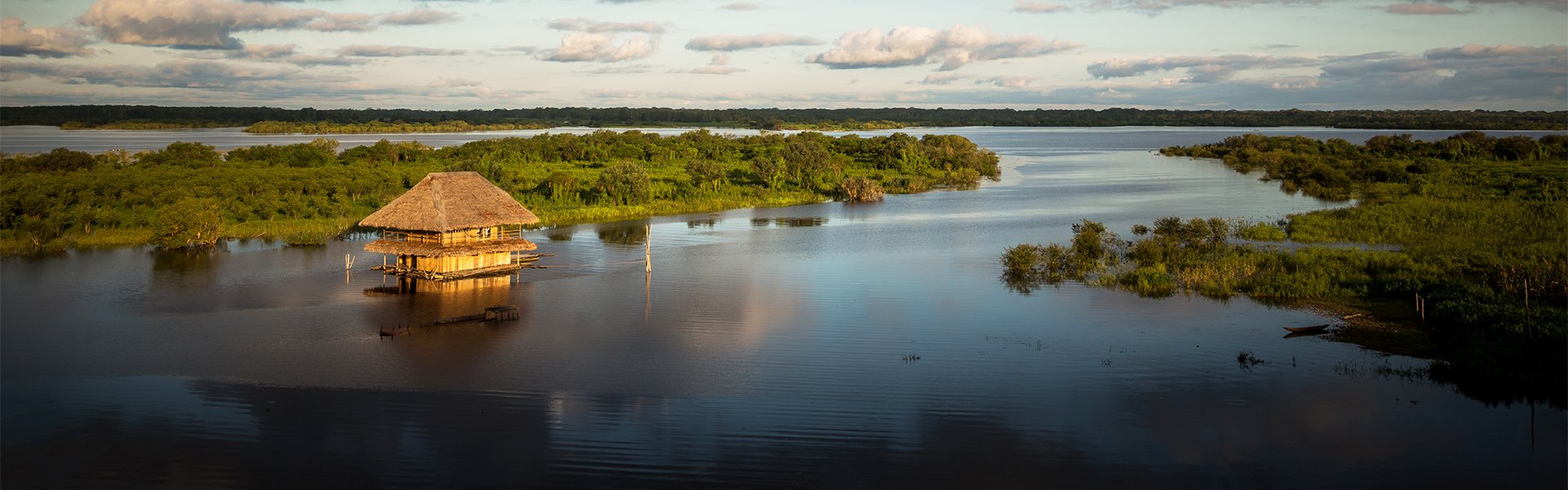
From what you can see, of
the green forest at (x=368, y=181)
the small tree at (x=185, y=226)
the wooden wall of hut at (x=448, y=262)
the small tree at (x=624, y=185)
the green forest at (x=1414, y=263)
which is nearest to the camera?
the green forest at (x=1414, y=263)

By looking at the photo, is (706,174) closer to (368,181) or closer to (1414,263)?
(368,181)

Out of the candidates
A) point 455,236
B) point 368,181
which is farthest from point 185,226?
point 455,236

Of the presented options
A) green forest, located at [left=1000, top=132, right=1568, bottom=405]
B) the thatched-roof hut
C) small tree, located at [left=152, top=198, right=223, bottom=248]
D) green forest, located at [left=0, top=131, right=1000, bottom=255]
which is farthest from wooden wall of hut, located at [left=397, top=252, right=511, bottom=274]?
green forest, located at [left=1000, top=132, right=1568, bottom=405]

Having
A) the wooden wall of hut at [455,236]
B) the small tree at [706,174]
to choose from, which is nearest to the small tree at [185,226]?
the wooden wall of hut at [455,236]

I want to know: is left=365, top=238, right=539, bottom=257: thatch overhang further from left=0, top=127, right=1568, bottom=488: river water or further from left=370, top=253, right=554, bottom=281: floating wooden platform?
left=0, top=127, right=1568, bottom=488: river water

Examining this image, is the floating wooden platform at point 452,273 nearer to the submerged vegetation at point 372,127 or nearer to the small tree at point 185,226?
the small tree at point 185,226

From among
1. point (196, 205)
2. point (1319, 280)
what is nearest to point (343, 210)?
point (196, 205)
